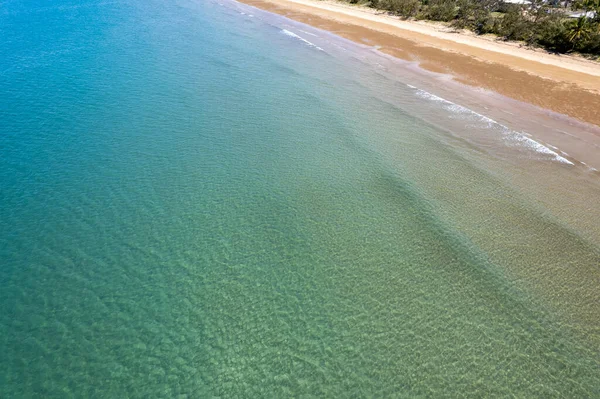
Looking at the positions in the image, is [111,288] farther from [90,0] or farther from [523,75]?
[90,0]

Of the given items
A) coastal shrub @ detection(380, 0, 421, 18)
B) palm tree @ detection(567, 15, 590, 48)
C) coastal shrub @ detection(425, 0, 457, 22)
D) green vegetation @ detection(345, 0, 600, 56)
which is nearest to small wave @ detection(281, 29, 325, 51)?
coastal shrub @ detection(380, 0, 421, 18)

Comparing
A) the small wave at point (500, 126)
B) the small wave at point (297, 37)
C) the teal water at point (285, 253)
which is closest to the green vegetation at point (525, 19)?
the small wave at point (297, 37)

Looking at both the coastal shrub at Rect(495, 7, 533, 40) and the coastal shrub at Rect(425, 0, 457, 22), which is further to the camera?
the coastal shrub at Rect(425, 0, 457, 22)

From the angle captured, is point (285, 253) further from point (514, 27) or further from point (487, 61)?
point (514, 27)

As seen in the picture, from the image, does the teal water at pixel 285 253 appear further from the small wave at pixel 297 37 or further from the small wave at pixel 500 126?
the small wave at pixel 297 37

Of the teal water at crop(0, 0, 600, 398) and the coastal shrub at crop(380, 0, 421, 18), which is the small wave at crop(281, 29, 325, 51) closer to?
the teal water at crop(0, 0, 600, 398)

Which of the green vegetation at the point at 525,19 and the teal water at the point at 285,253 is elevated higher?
the green vegetation at the point at 525,19

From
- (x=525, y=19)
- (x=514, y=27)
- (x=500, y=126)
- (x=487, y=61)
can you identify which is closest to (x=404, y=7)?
(x=525, y=19)
